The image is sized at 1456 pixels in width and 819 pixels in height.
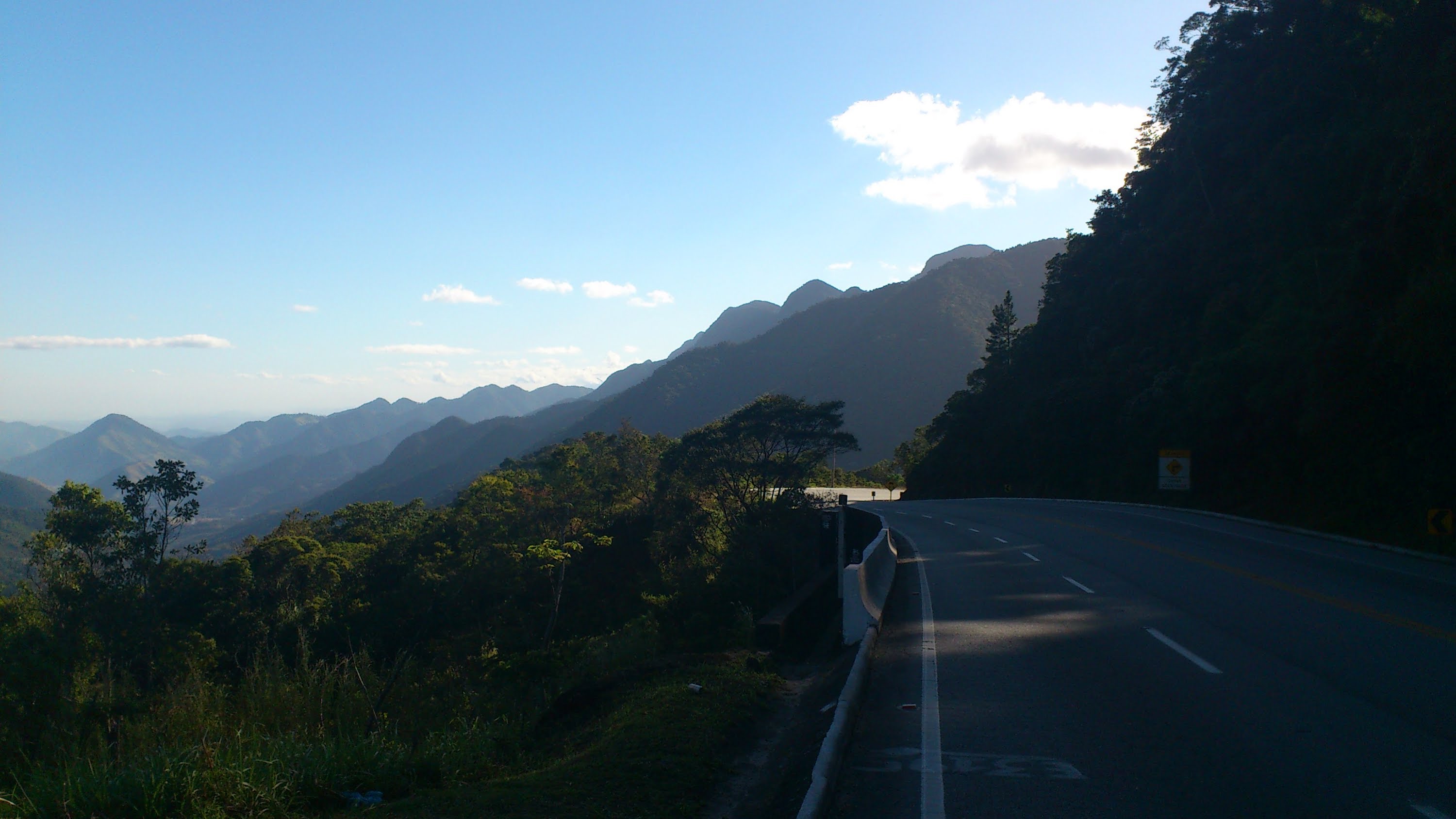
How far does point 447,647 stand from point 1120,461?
1264 inches

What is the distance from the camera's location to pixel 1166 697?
711 cm

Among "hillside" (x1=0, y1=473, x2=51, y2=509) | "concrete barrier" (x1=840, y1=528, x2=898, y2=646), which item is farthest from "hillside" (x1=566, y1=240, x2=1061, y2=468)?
"concrete barrier" (x1=840, y1=528, x2=898, y2=646)

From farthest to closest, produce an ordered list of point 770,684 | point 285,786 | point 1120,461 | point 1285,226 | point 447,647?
point 1120,461
point 447,647
point 1285,226
point 770,684
point 285,786

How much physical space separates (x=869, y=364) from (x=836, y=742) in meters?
152

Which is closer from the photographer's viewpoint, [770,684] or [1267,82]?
[770,684]

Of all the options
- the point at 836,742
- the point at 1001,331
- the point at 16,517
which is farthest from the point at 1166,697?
the point at 16,517

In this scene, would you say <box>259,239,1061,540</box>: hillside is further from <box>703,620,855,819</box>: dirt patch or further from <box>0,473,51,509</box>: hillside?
<box>703,620,855,819</box>: dirt patch

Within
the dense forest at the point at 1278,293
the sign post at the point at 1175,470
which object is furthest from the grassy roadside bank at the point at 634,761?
the sign post at the point at 1175,470

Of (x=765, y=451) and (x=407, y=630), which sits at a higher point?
(x=765, y=451)

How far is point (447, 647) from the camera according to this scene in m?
35.8

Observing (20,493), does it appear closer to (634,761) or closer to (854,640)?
(854,640)

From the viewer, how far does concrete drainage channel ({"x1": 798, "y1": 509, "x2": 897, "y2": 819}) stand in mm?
5148

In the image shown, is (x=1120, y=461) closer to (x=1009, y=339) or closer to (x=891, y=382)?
(x=1009, y=339)

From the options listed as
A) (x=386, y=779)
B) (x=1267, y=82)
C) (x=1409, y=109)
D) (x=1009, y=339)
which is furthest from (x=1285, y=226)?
(x=1009, y=339)
